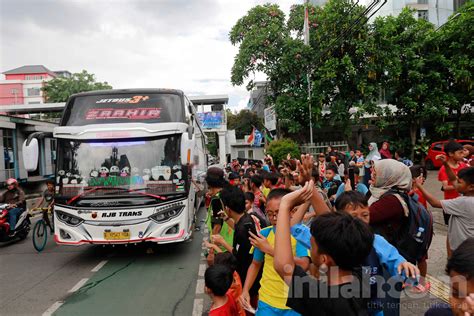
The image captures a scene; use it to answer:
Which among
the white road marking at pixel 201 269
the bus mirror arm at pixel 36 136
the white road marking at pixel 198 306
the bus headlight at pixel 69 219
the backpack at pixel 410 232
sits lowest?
the white road marking at pixel 201 269

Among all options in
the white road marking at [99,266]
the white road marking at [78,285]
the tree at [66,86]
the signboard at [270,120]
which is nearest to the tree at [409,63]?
the signboard at [270,120]

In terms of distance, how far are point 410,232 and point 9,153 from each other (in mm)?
20099

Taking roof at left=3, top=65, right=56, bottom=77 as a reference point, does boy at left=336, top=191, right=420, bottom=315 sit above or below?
below

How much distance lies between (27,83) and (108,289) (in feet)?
208

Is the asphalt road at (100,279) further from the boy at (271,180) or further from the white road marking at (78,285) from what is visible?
the boy at (271,180)

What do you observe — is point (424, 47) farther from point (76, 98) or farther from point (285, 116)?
point (76, 98)

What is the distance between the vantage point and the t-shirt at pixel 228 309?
2721mm

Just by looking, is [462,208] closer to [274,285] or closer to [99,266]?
[274,285]

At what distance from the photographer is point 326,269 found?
173 cm

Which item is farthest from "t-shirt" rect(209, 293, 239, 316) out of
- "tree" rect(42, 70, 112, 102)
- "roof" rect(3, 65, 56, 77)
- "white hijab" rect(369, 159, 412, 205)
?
"roof" rect(3, 65, 56, 77)

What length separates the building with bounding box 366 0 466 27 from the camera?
2470cm

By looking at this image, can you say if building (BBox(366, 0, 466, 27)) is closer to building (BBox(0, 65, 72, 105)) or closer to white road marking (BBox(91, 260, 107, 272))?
white road marking (BBox(91, 260, 107, 272))

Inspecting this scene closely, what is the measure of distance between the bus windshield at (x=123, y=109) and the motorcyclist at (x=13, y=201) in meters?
2.96

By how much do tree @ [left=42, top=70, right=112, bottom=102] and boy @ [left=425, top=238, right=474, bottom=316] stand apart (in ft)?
127
